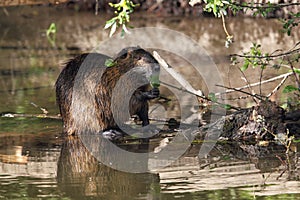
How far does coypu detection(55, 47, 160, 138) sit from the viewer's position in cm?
648

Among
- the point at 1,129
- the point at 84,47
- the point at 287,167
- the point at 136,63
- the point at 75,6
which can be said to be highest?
the point at 75,6

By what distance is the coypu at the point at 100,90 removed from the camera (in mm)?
6477

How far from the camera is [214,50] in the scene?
34.6ft

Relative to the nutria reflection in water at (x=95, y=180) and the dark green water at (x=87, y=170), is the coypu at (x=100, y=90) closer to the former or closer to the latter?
the dark green water at (x=87, y=170)

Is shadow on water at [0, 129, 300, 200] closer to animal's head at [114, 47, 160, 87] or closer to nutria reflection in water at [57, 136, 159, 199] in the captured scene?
nutria reflection in water at [57, 136, 159, 199]

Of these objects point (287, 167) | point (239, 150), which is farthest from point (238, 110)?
point (287, 167)

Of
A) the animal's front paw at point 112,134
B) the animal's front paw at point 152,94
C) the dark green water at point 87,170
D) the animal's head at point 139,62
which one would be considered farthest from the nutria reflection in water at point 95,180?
the animal's head at point 139,62

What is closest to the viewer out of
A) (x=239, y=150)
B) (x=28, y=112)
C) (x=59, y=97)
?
(x=239, y=150)

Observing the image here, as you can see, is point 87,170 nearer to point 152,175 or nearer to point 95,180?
point 95,180

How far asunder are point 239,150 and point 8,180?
1582 millimetres

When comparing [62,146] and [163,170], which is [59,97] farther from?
[163,170]

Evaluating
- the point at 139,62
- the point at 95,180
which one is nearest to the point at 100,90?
the point at 139,62

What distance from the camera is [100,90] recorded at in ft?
21.5

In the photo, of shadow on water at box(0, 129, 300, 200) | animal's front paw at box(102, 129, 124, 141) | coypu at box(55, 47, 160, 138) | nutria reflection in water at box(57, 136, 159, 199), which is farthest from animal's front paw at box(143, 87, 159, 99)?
nutria reflection in water at box(57, 136, 159, 199)
